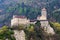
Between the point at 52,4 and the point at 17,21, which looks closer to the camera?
the point at 17,21

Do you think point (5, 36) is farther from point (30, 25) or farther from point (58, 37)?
point (58, 37)

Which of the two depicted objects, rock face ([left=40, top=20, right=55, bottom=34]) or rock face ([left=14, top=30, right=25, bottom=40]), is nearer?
rock face ([left=14, top=30, right=25, bottom=40])

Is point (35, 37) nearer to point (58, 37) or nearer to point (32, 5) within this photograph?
point (58, 37)

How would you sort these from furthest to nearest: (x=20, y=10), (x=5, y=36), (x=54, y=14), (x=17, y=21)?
(x=20, y=10), (x=54, y=14), (x=17, y=21), (x=5, y=36)

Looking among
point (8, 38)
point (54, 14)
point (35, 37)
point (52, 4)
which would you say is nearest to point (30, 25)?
point (35, 37)

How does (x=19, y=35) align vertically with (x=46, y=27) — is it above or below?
below

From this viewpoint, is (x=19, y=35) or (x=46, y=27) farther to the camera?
(x=46, y=27)

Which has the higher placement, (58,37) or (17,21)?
(17,21)

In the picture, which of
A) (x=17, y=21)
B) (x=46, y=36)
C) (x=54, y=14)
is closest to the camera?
(x=17, y=21)

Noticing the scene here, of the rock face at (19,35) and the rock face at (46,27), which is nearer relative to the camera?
the rock face at (19,35)
